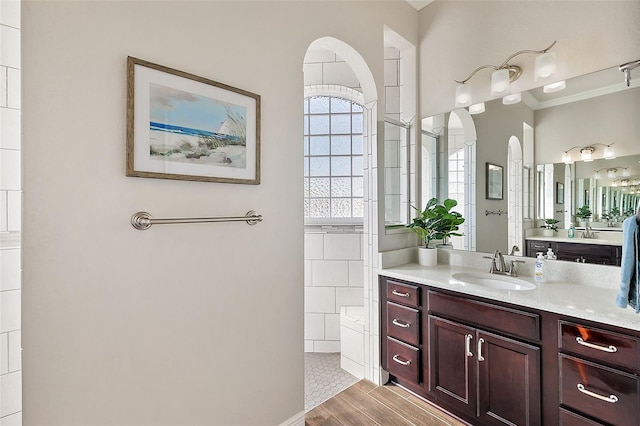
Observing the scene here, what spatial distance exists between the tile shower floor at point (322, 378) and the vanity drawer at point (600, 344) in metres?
1.46

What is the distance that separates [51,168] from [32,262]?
32 cm

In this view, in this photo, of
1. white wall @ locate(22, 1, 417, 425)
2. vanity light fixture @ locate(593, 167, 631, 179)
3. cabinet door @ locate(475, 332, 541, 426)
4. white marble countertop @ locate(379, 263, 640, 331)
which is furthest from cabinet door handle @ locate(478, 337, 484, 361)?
vanity light fixture @ locate(593, 167, 631, 179)

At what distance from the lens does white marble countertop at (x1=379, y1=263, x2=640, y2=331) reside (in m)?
1.34

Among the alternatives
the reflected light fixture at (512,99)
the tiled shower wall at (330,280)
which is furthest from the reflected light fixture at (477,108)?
the tiled shower wall at (330,280)

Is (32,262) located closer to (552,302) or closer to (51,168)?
(51,168)

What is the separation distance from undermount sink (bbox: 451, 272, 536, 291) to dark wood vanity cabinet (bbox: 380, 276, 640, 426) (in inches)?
12.3

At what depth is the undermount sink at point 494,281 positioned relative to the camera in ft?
6.27

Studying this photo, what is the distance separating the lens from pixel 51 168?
1096mm

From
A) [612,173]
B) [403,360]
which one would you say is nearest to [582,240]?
[612,173]

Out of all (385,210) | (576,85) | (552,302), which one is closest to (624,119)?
(576,85)

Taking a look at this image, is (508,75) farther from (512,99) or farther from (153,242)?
(153,242)

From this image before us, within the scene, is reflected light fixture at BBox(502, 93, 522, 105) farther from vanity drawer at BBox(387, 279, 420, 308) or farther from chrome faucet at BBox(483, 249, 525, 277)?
vanity drawer at BBox(387, 279, 420, 308)

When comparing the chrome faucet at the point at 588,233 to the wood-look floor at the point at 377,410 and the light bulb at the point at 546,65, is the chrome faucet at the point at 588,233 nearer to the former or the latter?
the light bulb at the point at 546,65

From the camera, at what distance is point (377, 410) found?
2.05m
